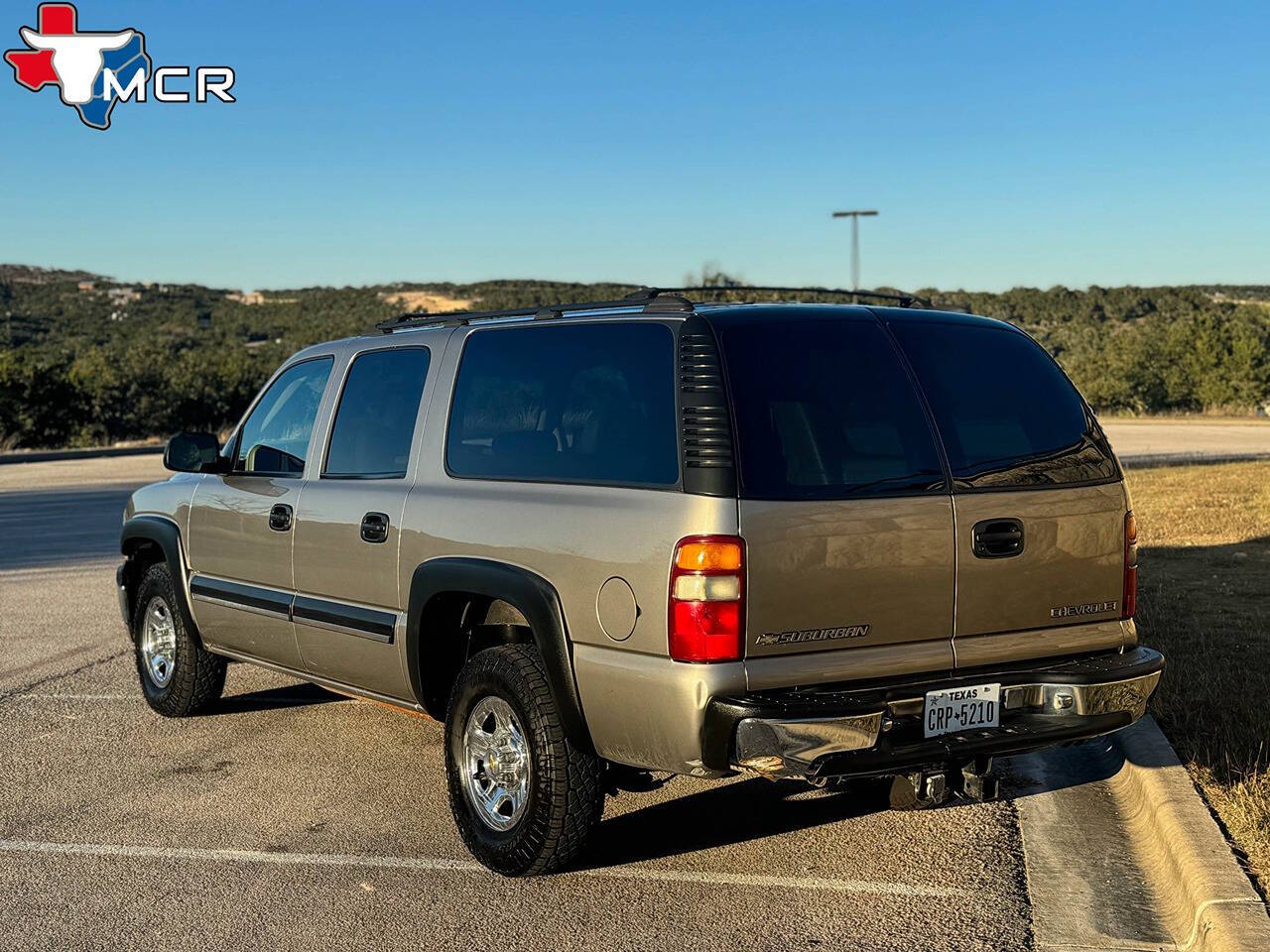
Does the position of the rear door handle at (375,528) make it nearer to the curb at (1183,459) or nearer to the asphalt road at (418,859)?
the asphalt road at (418,859)

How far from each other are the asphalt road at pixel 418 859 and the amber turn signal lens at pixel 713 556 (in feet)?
3.92

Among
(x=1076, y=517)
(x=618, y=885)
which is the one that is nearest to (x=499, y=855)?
(x=618, y=885)

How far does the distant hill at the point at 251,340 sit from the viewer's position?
163ft

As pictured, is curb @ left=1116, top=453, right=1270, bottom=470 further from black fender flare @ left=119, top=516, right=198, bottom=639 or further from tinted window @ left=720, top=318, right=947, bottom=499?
tinted window @ left=720, top=318, right=947, bottom=499

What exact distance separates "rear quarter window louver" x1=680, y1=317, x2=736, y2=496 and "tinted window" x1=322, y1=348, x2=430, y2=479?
1.69m

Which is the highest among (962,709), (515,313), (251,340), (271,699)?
(251,340)

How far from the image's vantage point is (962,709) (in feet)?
15.2

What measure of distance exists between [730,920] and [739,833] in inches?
37.0

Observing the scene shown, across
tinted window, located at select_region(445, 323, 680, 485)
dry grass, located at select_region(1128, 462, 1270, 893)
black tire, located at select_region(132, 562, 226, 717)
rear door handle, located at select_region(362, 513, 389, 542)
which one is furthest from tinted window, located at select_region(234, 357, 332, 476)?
dry grass, located at select_region(1128, 462, 1270, 893)

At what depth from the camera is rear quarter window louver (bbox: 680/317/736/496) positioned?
4.36 m

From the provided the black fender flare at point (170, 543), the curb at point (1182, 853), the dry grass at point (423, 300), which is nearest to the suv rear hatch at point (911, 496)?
the curb at point (1182, 853)

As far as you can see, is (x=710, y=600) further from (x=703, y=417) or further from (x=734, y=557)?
(x=703, y=417)

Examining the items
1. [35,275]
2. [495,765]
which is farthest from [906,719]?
[35,275]

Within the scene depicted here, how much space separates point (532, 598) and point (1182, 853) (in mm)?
2389
